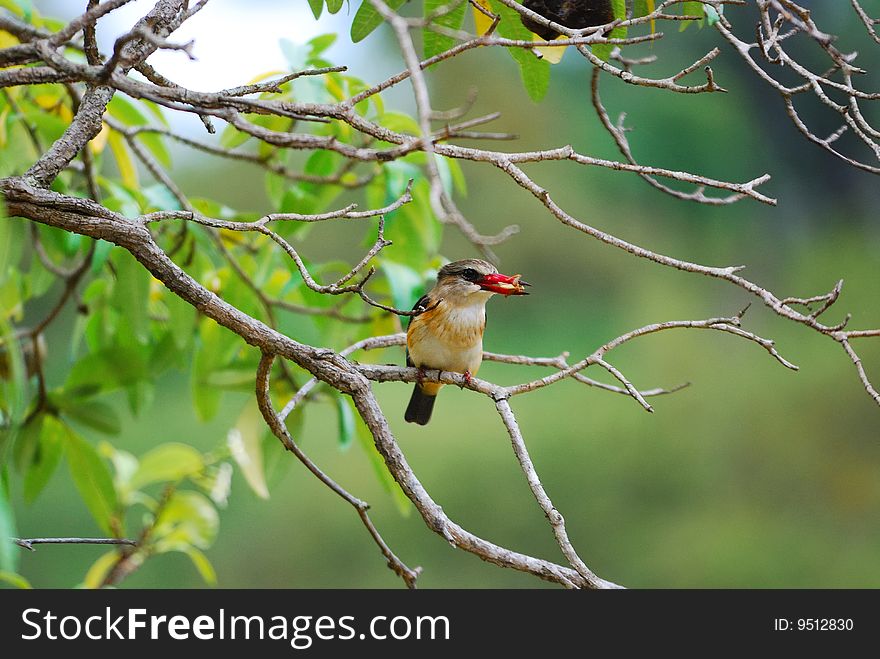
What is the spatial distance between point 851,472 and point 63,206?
14.0ft

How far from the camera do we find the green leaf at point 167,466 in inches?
56.9

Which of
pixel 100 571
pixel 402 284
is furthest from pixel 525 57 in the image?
pixel 100 571

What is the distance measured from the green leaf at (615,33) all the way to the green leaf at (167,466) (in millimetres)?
929

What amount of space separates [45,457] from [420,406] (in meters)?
0.59

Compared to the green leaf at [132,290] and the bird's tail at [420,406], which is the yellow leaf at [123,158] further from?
the bird's tail at [420,406]

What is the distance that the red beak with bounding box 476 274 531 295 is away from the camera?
1.14 metres

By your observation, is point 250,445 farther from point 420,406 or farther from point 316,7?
point 316,7

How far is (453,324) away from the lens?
4.81ft

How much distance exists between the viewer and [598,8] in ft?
2.66

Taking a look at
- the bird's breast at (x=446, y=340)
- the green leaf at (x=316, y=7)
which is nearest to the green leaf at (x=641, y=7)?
the green leaf at (x=316, y=7)

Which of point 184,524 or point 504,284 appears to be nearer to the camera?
point 504,284

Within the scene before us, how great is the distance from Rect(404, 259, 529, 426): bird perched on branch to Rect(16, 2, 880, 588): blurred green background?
7.81 ft
